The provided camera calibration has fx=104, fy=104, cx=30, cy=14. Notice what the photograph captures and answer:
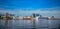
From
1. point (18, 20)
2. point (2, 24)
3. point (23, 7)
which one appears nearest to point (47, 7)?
point (23, 7)

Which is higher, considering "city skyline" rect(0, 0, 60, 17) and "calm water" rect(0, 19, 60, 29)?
"city skyline" rect(0, 0, 60, 17)

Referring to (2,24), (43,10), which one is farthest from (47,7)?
(2,24)

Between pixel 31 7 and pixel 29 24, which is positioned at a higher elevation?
pixel 31 7

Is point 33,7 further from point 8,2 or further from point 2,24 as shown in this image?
point 2,24

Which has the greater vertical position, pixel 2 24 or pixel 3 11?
pixel 3 11

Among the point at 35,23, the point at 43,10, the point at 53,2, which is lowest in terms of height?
the point at 35,23

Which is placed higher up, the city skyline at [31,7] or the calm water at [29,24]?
the city skyline at [31,7]

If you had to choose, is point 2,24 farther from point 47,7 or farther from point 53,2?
point 53,2
